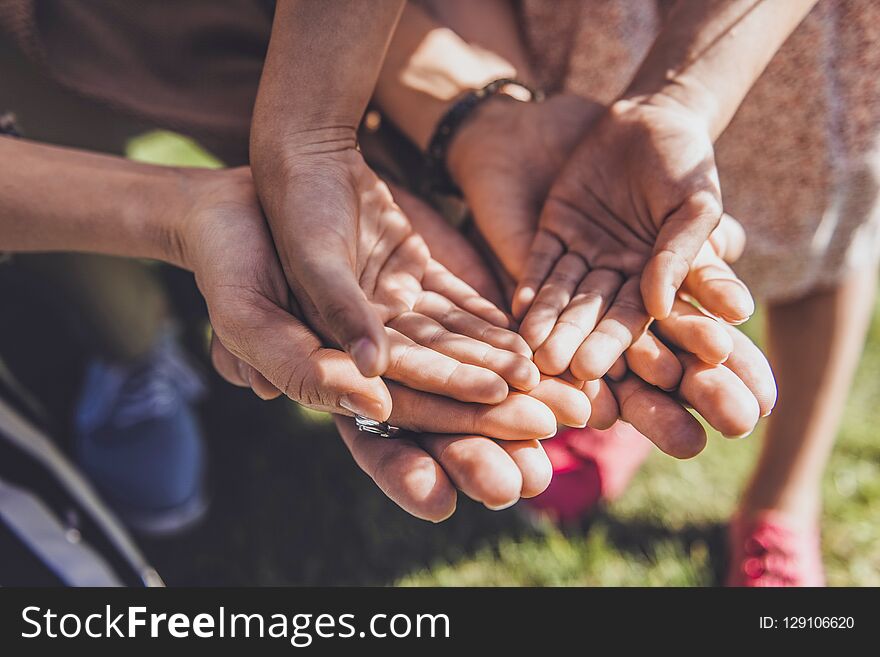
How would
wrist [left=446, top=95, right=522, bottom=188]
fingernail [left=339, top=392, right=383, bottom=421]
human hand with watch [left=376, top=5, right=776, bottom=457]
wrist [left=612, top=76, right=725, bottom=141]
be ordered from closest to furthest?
fingernail [left=339, top=392, right=383, bottom=421]
human hand with watch [left=376, top=5, right=776, bottom=457]
wrist [left=612, top=76, right=725, bottom=141]
wrist [left=446, top=95, right=522, bottom=188]

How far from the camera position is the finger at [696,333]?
4.67 feet

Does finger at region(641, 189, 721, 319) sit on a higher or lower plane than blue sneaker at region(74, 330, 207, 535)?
higher

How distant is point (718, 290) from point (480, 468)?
2.01 feet

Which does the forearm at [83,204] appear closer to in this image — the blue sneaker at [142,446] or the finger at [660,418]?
the blue sneaker at [142,446]

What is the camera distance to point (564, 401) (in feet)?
4.58

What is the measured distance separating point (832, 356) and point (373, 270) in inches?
56.9

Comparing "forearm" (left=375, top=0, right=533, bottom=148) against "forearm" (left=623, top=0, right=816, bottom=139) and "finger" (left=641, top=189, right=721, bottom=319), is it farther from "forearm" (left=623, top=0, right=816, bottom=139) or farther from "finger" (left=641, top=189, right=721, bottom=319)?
"finger" (left=641, top=189, right=721, bottom=319)

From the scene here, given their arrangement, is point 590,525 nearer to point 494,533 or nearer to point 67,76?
point 494,533

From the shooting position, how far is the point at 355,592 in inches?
80.7

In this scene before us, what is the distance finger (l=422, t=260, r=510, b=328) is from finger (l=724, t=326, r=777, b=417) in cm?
46

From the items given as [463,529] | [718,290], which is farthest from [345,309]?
[463,529]

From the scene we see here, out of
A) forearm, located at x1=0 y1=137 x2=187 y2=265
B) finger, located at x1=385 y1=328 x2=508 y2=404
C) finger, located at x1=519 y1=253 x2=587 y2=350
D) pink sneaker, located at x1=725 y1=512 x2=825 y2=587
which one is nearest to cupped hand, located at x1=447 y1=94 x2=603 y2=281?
finger, located at x1=519 y1=253 x2=587 y2=350

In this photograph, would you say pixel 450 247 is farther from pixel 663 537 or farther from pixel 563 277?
pixel 663 537

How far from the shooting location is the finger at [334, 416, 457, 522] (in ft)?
4.24
